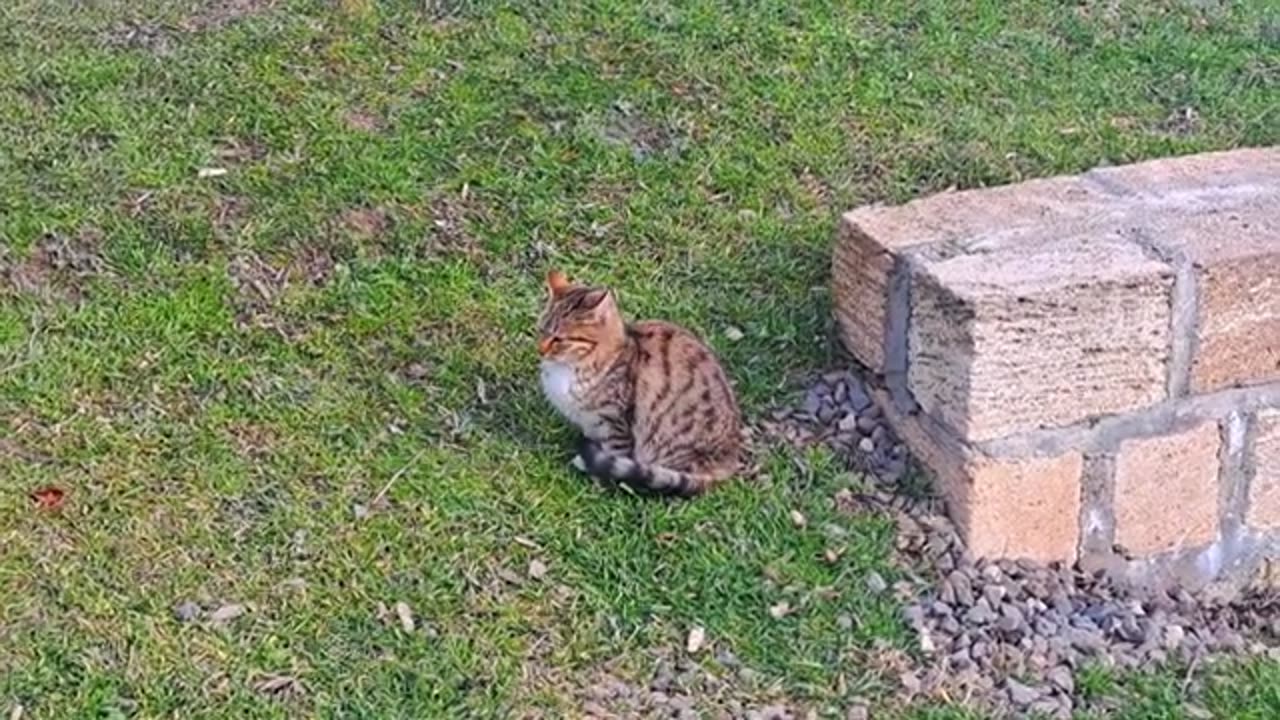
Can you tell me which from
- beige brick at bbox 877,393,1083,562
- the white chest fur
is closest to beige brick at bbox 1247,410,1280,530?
beige brick at bbox 877,393,1083,562

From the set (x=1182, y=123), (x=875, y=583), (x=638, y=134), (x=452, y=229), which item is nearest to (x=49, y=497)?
(x=452, y=229)

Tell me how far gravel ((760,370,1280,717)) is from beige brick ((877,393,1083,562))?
36 mm

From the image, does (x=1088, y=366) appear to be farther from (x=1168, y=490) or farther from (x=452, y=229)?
(x=452, y=229)

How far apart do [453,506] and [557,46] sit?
2.17m

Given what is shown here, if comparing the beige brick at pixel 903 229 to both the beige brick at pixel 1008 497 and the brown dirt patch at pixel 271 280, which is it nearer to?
the beige brick at pixel 1008 497

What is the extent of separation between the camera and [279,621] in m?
3.39

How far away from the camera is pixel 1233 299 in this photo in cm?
386

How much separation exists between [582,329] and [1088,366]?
41.5 inches

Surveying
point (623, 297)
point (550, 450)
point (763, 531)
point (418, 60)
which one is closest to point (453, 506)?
point (550, 450)

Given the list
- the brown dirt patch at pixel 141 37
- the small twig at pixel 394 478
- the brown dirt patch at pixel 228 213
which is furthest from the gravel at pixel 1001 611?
the brown dirt patch at pixel 141 37

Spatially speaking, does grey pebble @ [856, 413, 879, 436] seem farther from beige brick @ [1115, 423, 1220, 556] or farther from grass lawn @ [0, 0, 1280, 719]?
beige brick @ [1115, 423, 1220, 556]

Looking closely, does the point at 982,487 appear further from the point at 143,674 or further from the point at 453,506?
the point at 143,674

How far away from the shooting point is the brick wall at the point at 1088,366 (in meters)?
3.74

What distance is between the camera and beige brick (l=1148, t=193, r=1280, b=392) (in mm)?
3838
